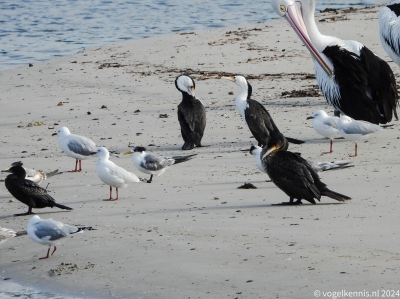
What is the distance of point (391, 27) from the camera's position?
39.1 feet

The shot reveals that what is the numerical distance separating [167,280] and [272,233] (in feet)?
3.68

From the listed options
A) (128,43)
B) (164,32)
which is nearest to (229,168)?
(128,43)

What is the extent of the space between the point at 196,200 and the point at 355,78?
3242 mm

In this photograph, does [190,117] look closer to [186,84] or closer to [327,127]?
[186,84]

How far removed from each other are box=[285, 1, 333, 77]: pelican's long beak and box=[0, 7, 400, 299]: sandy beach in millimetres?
929

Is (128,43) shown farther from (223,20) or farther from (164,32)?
(223,20)

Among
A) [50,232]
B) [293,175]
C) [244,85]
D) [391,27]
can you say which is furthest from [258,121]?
[50,232]

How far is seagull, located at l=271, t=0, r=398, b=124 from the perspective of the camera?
10.1 meters

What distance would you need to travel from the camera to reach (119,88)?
45.0 feet

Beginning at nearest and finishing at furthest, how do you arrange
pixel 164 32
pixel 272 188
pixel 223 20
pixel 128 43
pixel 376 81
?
pixel 272 188 < pixel 376 81 < pixel 128 43 < pixel 164 32 < pixel 223 20

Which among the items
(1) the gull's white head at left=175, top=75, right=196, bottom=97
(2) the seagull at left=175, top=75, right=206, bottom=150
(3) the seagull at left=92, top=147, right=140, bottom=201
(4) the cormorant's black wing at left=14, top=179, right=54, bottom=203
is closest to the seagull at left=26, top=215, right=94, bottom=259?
(4) the cormorant's black wing at left=14, top=179, right=54, bottom=203

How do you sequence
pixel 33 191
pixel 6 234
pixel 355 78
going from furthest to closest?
pixel 355 78
pixel 33 191
pixel 6 234

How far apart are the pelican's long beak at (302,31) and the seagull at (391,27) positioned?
5.99ft

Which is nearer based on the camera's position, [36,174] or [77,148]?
[36,174]
